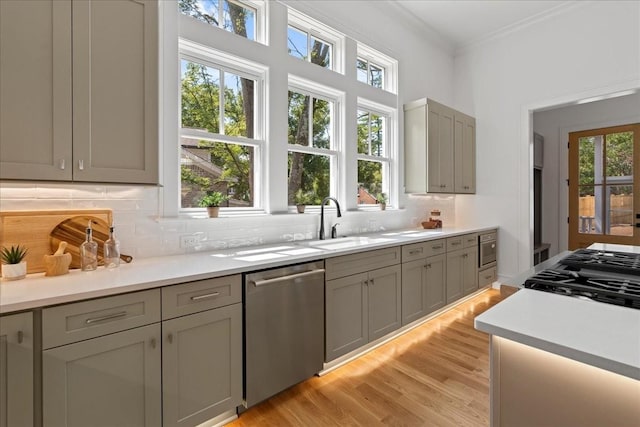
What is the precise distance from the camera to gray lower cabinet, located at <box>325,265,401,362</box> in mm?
2281

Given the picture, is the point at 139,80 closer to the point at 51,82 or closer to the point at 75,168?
the point at 51,82

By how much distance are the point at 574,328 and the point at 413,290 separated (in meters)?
2.25

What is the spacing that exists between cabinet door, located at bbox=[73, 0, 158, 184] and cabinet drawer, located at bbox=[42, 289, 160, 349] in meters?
0.68

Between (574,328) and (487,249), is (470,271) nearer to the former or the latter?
(487,249)

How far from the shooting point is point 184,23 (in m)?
2.29

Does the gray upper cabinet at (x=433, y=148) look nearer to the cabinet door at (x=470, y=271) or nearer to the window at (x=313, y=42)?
the cabinet door at (x=470, y=271)

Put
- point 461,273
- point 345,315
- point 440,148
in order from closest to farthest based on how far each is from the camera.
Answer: point 345,315
point 461,273
point 440,148

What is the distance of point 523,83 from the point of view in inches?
172

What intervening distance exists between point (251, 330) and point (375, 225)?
7.34ft

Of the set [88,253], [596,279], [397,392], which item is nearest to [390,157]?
[397,392]

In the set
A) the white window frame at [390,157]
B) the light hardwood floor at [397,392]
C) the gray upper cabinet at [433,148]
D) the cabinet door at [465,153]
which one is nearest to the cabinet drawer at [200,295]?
the light hardwood floor at [397,392]

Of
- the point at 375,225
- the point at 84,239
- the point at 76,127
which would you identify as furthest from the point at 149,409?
the point at 375,225

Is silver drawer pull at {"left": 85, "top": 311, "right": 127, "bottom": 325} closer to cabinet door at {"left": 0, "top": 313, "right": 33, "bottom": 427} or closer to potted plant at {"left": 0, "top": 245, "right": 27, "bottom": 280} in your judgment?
cabinet door at {"left": 0, "top": 313, "right": 33, "bottom": 427}

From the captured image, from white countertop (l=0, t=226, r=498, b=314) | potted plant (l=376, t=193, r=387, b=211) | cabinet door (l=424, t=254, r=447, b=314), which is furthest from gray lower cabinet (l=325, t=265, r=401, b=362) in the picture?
potted plant (l=376, t=193, r=387, b=211)
